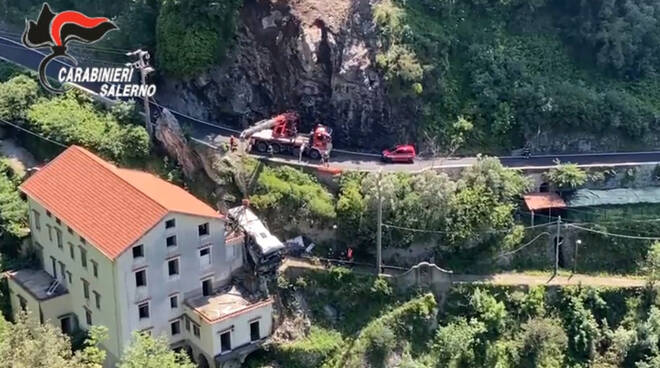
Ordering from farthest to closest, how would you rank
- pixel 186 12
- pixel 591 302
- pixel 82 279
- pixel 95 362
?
pixel 186 12, pixel 591 302, pixel 82 279, pixel 95 362

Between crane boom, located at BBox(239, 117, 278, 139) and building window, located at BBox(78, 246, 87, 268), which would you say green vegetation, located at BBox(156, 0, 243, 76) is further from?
building window, located at BBox(78, 246, 87, 268)

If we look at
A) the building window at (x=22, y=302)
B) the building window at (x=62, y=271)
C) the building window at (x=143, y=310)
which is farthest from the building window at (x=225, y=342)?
the building window at (x=22, y=302)

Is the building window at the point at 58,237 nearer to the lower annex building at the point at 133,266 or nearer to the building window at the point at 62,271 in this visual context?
the lower annex building at the point at 133,266

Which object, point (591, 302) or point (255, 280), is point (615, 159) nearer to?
point (591, 302)

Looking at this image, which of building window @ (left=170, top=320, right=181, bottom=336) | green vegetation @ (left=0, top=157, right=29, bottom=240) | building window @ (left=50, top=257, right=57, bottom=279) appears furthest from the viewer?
green vegetation @ (left=0, top=157, right=29, bottom=240)

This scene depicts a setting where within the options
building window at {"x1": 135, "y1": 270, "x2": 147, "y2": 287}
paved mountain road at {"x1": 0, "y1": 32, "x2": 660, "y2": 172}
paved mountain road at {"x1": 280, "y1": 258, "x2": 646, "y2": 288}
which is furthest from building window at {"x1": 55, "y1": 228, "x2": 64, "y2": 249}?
paved mountain road at {"x1": 280, "y1": 258, "x2": 646, "y2": 288}

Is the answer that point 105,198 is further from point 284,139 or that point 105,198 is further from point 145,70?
point 284,139

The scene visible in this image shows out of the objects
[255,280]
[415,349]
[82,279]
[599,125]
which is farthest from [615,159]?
[82,279]
